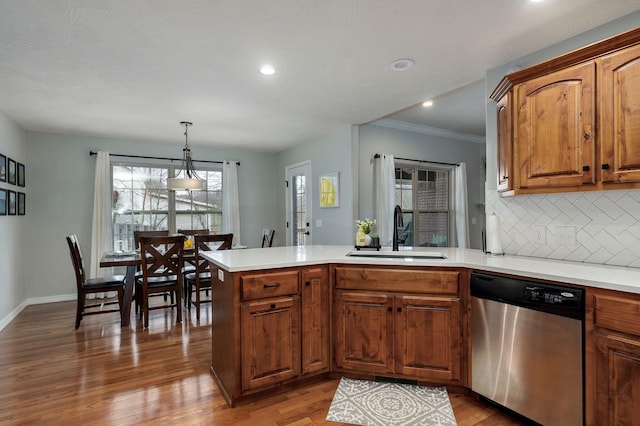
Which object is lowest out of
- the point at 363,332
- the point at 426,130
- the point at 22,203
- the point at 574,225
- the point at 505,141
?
the point at 363,332

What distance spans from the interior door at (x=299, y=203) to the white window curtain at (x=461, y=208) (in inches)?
95.6

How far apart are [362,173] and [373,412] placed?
129 inches

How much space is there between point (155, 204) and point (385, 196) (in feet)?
12.3

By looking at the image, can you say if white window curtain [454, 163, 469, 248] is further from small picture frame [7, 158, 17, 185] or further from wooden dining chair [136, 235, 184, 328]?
small picture frame [7, 158, 17, 185]


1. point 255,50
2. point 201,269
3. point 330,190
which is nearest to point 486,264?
point 255,50

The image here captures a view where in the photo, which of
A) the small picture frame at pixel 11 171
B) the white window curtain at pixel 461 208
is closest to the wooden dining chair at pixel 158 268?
the small picture frame at pixel 11 171

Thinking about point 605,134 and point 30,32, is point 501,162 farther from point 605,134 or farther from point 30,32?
point 30,32

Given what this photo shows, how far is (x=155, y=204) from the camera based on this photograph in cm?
565

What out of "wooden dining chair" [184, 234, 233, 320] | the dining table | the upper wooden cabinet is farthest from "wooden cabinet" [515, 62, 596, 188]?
the dining table

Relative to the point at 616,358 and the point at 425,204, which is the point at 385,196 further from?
the point at 616,358

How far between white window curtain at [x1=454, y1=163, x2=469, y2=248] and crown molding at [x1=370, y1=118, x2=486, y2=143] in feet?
1.69

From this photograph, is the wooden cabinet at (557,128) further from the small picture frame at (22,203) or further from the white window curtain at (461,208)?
the small picture frame at (22,203)

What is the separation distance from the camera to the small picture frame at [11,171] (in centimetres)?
400

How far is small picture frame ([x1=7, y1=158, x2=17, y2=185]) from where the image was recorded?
157 inches
